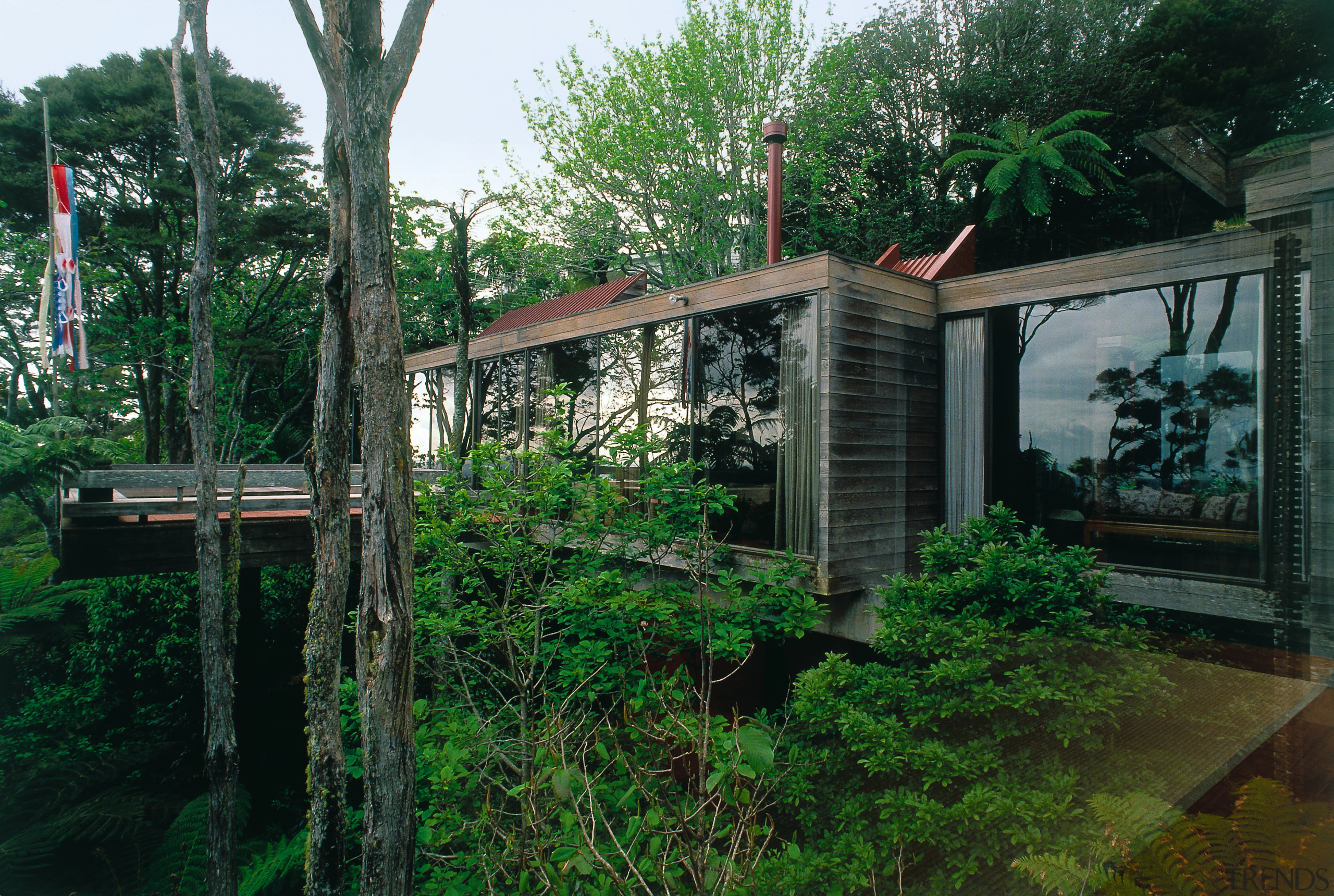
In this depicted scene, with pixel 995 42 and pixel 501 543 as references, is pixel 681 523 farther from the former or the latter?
pixel 995 42

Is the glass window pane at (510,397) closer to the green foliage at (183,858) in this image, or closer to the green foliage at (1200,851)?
the green foliage at (183,858)

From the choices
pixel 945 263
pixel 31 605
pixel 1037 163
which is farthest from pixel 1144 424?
pixel 31 605

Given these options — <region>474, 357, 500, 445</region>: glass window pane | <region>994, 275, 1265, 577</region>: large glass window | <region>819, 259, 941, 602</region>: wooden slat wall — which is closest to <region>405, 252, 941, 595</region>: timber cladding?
<region>819, 259, 941, 602</region>: wooden slat wall

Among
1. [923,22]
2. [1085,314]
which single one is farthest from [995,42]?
[1085,314]

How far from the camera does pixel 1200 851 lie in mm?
2055

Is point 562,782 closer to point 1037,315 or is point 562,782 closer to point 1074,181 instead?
point 1037,315

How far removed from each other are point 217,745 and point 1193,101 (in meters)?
15.5

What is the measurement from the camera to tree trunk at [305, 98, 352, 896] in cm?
264

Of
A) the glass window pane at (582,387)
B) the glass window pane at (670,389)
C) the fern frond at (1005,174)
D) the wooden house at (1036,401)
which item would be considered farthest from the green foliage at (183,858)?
the fern frond at (1005,174)

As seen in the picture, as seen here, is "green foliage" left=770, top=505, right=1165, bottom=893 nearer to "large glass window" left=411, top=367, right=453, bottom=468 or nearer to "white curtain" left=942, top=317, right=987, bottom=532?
"white curtain" left=942, top=317, right=987, bottom=532

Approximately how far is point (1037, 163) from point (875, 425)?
968 centimetres

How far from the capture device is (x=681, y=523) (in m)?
4.66

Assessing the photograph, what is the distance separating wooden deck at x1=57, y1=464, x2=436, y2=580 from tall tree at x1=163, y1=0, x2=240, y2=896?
710 millimetres

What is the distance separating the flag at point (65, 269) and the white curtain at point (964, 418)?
31.1 feet
